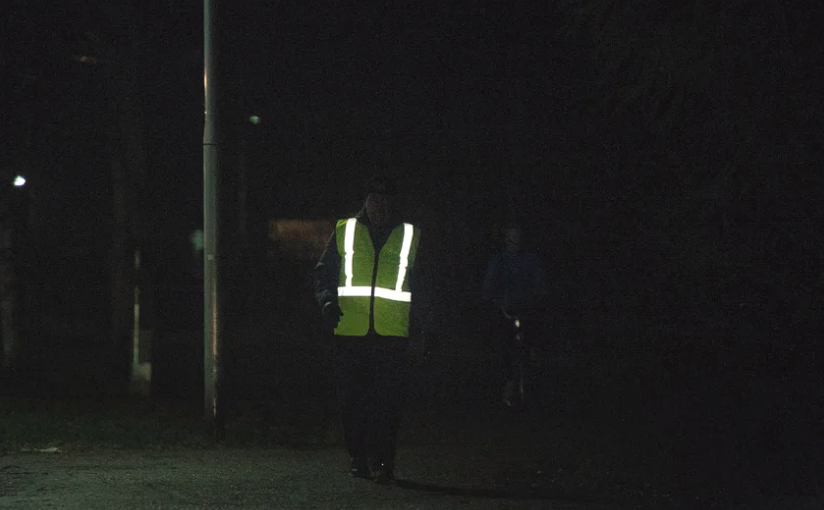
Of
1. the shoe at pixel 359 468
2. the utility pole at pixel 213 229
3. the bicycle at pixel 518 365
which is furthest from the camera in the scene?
the bicycle at pixel 518 365

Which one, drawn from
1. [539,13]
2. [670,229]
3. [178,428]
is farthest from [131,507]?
[539,13]

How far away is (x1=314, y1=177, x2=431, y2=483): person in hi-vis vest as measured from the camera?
8.80 metres

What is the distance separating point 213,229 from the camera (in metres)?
11.0

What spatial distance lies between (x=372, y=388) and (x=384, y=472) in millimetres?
566

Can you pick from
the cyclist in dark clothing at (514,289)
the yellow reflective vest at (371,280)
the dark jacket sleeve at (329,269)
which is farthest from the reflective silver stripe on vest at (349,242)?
the cyclist in dark clothing at (514,289)

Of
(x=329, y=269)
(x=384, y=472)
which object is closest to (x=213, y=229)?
(x=329, y=269)

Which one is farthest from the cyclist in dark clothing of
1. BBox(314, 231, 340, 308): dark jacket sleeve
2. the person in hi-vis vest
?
BBox(314, 231, 340, 308): dark jacket sleeve

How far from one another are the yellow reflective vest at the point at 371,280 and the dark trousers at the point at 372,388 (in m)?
0.11

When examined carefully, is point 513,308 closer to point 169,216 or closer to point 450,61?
point 450,61

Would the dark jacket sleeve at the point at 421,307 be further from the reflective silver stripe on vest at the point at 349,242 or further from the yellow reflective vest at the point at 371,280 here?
the reflective silver stripe on vest at the point at 349,242

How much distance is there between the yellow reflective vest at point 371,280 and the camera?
880 centimetres

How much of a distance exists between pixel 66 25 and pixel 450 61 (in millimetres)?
9720

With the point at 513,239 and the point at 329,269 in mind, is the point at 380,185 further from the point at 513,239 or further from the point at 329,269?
the point at 513,239

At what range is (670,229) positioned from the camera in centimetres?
1136
